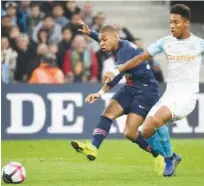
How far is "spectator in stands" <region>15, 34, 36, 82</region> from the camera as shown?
19500mm

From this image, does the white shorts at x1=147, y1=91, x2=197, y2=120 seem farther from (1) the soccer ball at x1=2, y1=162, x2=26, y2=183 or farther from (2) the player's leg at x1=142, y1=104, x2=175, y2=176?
(1) the soccer ball at x1=2, y1=162, x2=26, y2=183

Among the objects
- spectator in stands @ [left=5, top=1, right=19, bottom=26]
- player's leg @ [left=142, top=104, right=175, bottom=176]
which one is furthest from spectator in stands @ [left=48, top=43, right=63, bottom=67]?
player's leg @ [left=142, top=104, right=175, bottom=176]

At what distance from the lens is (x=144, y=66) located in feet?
40.1

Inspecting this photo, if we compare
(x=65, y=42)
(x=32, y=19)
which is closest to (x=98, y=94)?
(x=65, y=42)

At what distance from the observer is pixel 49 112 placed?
1855 cm

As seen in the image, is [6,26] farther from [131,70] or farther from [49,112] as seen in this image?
[131,70]

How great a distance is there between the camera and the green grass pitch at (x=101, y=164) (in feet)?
35.7

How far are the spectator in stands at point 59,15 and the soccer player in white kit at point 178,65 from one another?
947 cm

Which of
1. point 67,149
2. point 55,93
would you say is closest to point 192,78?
point 67,149

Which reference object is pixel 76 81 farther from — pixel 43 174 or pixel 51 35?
pixel 43 174

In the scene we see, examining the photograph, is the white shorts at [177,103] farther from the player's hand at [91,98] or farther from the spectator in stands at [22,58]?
the spectator in stands at [22,58]

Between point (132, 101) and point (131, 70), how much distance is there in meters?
0.42

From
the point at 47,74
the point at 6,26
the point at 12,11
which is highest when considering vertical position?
the point at 12,11

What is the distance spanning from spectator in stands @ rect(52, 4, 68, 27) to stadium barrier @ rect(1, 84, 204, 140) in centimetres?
246
